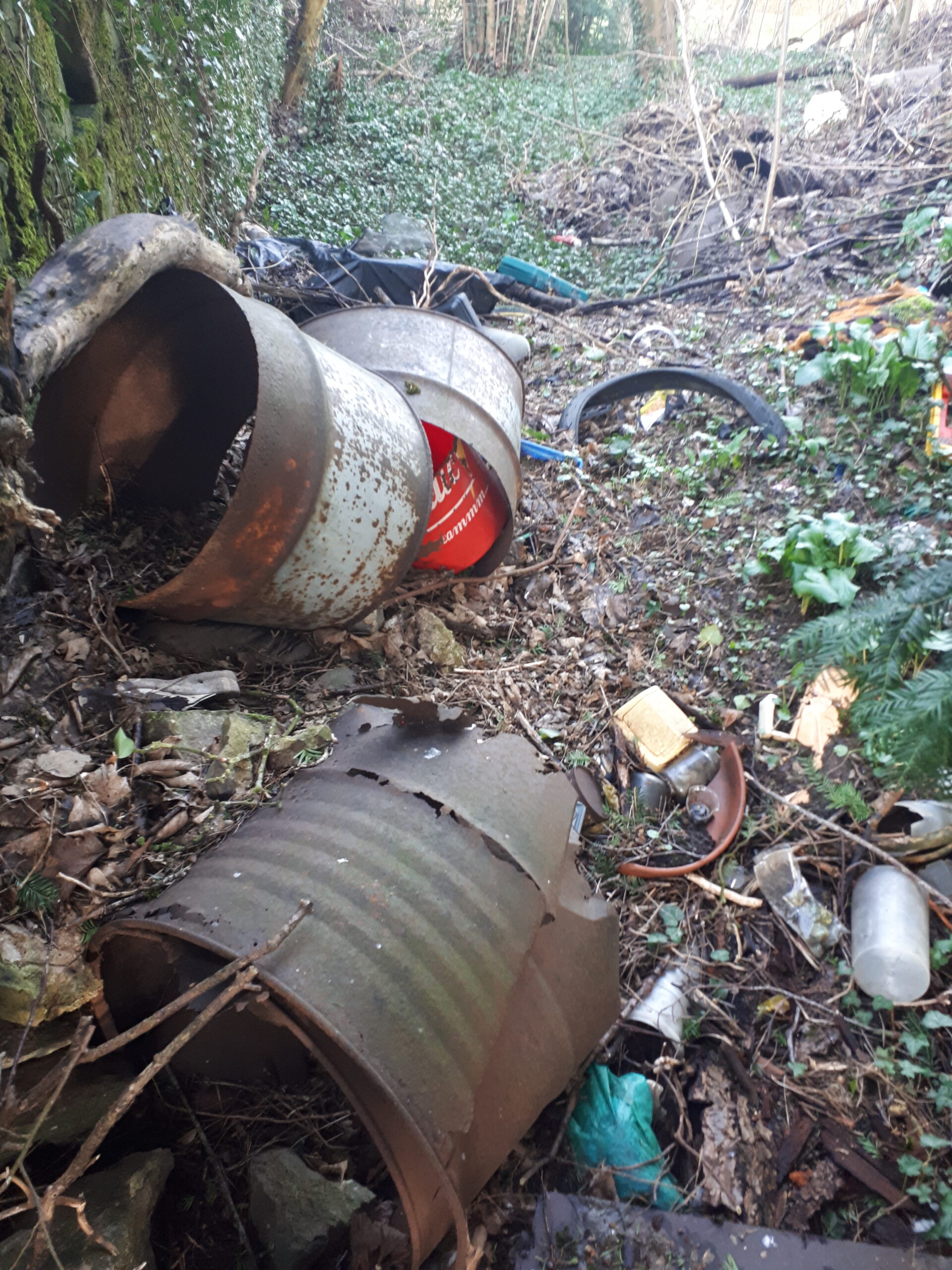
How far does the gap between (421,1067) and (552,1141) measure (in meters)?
0.68

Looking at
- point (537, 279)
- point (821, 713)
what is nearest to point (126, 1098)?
point (821, 713)

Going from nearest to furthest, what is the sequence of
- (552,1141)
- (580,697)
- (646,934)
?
(552,1141) < (646,934) < (580,697)

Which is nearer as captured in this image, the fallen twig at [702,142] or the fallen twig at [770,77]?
the fallen twig at [702,142]

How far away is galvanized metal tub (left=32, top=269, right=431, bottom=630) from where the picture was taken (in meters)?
1.91

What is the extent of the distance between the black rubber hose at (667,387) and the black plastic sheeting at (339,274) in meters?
0.86

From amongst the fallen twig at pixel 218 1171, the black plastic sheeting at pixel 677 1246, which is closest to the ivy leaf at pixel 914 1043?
the black plastic sheeting at pixel 677 1246

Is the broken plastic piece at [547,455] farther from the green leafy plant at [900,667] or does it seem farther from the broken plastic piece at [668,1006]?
the broken plastic piece at [668,1006]

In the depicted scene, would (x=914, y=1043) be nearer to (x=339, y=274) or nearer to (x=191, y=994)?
(x=191, y=994)

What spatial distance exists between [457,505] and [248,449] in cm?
108

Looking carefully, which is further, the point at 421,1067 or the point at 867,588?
the point at 867,588

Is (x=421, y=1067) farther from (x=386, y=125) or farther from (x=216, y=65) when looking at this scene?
(x=386, y=125)

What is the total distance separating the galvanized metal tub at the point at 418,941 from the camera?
1.19 m

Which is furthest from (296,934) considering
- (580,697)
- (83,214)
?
(83,214)

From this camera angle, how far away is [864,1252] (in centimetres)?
149
